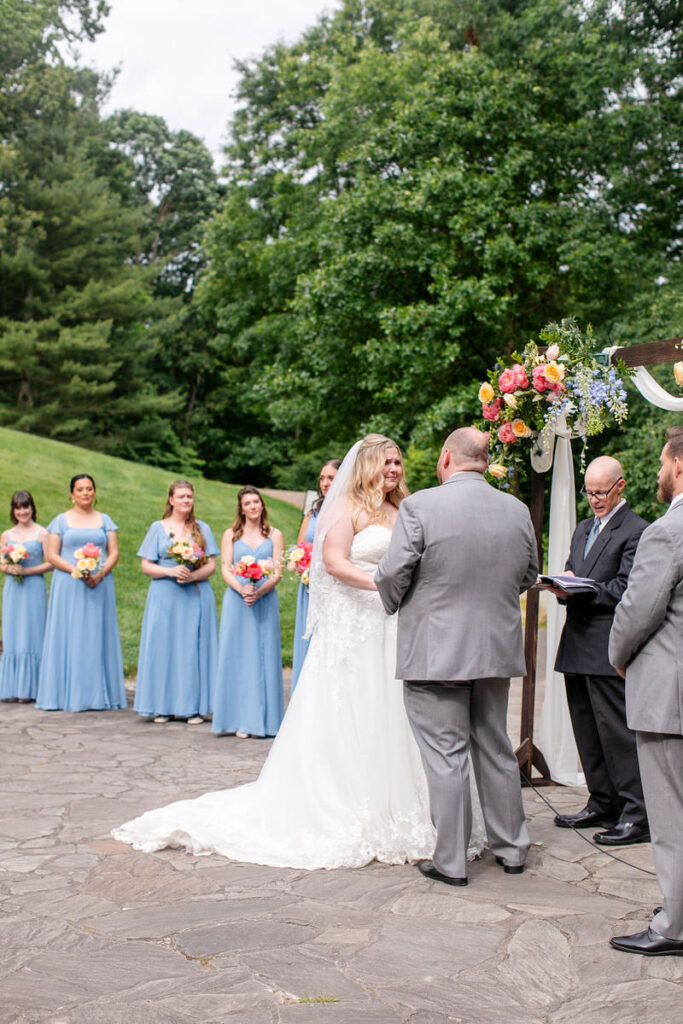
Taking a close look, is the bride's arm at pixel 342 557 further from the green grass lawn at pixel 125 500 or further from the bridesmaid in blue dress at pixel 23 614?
the green grass lawn at pixel 125 500

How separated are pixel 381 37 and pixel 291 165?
166 inches

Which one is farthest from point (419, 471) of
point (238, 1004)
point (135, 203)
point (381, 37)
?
point (135, 203)

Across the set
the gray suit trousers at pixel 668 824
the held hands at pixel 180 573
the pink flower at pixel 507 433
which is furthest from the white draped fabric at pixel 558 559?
the held hands at pixel 180 573

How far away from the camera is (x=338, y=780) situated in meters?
5.76

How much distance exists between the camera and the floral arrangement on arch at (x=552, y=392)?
22.9 feet

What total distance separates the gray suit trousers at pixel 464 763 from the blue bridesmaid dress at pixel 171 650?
192 inches

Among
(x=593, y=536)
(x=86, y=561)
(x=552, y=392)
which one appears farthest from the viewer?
(x=86, y=561)

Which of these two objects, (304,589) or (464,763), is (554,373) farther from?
(304,589)

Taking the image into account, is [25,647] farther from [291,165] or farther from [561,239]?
[291,165]

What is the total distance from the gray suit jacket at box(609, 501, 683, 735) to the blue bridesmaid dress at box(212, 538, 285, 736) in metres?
5.32

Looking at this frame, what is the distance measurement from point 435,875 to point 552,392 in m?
3.45

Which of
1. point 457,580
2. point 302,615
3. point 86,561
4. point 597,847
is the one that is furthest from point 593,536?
point 86,561

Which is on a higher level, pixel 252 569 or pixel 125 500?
pixel 125 500

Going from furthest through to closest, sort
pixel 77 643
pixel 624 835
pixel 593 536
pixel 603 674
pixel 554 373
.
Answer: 1. pixel 77 643
2. pixel 554 373
3. pixel 593 536
4. pixel 603 674
5. pixel 624 835
